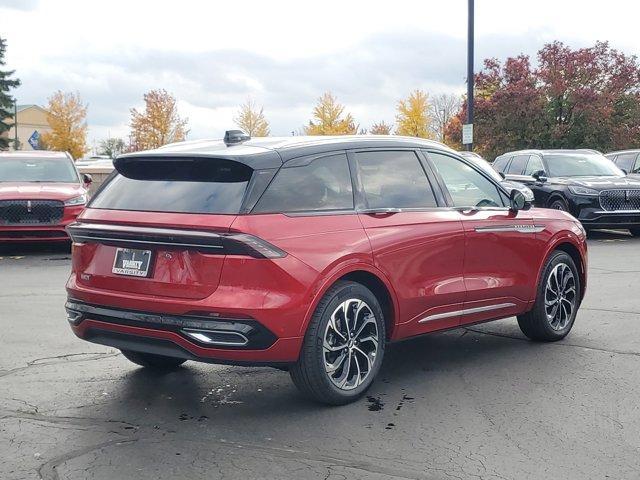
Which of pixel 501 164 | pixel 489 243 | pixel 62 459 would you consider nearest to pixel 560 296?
pixel 489 243

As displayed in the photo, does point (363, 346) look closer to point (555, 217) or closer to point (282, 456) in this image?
point (282, 456)

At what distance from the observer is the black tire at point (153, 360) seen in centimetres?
603

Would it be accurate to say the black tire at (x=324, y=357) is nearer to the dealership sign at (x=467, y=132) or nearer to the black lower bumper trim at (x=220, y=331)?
the black lower bumper trim at (x=220, y=331)

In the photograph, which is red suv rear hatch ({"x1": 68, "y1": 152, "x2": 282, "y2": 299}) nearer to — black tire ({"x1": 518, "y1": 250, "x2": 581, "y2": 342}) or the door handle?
the door handle

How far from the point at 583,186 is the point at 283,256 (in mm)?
12377

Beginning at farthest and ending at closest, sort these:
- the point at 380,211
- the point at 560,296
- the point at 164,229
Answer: the point at 560,296 < the point at 380,211 < the point at 164,229

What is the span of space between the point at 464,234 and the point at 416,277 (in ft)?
2.10

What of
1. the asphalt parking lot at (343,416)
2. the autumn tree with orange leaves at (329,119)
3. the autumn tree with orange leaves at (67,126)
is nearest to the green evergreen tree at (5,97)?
the autumn tree with orange leaves at (67,126)

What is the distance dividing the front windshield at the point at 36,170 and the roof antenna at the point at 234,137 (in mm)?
9695

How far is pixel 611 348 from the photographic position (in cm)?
677

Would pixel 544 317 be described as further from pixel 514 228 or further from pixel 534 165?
pixel 534 165

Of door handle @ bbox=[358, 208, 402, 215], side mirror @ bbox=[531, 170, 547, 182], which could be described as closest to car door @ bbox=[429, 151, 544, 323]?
door handle @ bbox=[358, 208, 402, 215]

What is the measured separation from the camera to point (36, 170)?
14867 millimetres

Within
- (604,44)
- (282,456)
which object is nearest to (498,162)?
(282,456)
